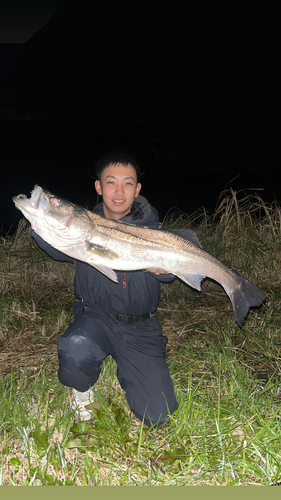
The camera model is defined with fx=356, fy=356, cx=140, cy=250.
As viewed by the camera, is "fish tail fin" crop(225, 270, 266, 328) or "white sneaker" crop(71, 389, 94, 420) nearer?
"white sneaker" crop(71, 389, 94, 420)

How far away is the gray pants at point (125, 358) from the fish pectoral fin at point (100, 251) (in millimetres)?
716

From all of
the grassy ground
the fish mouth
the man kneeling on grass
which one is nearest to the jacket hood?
the man kneeling on grass

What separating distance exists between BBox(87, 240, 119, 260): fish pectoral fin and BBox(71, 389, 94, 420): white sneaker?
1065 mm

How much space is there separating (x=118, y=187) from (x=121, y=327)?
1.26m

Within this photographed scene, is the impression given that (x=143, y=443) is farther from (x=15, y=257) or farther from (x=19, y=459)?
(x=15, y=257)

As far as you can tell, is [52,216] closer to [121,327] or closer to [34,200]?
[34,200]

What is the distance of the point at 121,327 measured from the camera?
3.17 metres

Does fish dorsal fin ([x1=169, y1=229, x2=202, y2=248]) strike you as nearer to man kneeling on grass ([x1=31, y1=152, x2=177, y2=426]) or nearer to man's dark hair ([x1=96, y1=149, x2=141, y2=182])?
man kneeling on grass ([x1=31, y1=152, x2=177, y2=426])

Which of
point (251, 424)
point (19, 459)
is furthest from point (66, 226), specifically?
point (251, 424)

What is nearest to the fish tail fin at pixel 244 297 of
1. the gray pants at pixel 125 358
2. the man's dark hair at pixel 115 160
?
the gray pants at pixel 125 358

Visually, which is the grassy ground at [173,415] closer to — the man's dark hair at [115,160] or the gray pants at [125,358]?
the gray pants at [125,358]

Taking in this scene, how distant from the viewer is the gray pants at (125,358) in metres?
2.72

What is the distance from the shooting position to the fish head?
2.45 metres

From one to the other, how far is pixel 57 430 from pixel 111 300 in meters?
1.12
